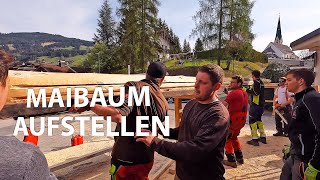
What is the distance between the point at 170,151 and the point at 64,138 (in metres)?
8.16

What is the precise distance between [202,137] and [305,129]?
4.73ft

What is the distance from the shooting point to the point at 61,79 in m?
2.23

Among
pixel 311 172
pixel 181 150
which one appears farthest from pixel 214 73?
pixel 311 172

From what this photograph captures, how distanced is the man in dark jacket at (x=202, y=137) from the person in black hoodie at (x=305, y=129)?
105 centimetres

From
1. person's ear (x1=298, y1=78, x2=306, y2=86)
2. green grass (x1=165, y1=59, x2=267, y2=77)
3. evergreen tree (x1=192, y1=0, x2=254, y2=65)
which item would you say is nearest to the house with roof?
green grass (x1=165, y1=59, x2=267, y2=77)

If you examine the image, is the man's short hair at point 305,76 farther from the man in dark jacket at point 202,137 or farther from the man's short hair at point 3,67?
the man's short hair at point 3,67

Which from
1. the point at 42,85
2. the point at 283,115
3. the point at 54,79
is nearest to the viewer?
the point at 42,85

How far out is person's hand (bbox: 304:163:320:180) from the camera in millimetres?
2709

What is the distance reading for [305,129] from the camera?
2.93 m

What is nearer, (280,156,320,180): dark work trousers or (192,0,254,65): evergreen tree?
(280,156,320,180): dark work trousers

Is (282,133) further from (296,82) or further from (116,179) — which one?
(116,179)

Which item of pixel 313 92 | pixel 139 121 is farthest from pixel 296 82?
pixel 139 121

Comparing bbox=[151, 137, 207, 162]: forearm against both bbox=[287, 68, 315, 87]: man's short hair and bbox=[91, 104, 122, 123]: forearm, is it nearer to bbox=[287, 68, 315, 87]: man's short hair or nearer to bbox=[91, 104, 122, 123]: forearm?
bbox=[91, 104, 122, 123]: forearm

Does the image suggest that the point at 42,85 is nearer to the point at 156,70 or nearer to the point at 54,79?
the point at 54,79
